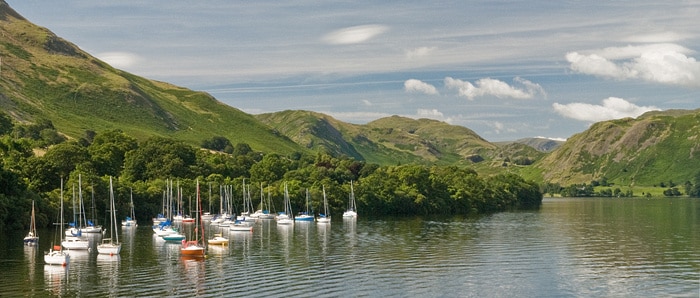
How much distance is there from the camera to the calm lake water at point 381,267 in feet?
235

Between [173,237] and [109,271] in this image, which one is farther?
[173,237]

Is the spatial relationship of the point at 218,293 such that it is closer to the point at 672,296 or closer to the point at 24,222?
the point at 672,296

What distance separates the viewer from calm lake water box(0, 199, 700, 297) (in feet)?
235

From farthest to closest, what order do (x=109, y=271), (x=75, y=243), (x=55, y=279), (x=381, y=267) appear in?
(x=75, y=243) → (x=381, y=267) → (x=109, y=271) → (x=55, y=279)

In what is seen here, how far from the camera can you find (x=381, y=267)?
88750 millimetres

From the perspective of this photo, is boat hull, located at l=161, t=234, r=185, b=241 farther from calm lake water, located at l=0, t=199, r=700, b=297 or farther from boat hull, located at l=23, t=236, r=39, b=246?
boat hull, located at l=23, t=236, r=39, b=246

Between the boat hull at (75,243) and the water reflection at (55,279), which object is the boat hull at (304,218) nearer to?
the boat hull at (75,243)

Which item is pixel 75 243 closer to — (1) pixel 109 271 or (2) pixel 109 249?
(2) pixel 109 249

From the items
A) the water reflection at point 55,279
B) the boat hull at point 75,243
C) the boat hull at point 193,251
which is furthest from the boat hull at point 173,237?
the water reflection at point 55,279

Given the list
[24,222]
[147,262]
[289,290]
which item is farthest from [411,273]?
[24,222]

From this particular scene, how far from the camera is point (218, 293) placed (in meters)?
69.3

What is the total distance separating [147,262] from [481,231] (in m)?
74.1

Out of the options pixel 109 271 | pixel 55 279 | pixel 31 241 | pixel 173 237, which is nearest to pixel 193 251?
pixel 109 271

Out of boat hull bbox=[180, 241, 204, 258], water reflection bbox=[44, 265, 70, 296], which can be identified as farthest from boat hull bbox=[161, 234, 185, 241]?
water reflection bbox=[44, 265, 70, 296]
